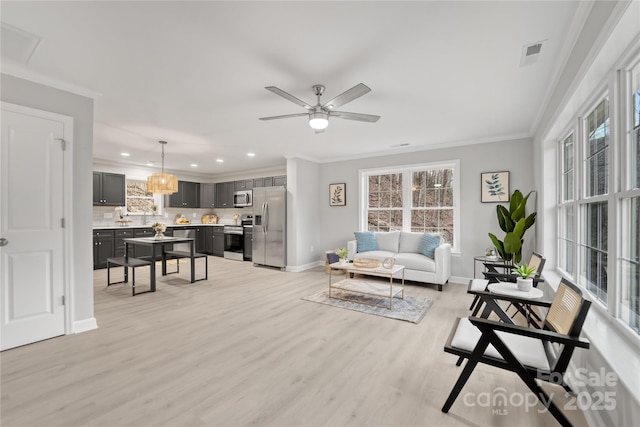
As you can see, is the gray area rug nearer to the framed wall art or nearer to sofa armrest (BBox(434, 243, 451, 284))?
sofa armrest (BBox(434, 243, 451, 284))

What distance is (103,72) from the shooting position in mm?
2549

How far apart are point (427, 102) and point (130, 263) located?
4756mm

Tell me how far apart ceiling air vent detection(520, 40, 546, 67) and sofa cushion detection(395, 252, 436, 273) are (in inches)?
120

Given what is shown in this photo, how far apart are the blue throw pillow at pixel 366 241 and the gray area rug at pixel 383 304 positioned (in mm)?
1411

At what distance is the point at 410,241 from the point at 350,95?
355cm

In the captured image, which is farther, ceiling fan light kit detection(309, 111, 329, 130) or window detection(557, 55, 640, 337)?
ceiling fan light kit detection(309, 111, 329, 130)

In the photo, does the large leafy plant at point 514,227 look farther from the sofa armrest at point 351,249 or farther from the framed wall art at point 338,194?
the framed wall art at point 338,194

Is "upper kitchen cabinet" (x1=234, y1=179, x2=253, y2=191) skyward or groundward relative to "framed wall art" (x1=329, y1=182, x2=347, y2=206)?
skyward

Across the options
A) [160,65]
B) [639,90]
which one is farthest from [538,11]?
[160,65]

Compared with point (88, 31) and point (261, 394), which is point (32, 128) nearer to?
point (88, 31)

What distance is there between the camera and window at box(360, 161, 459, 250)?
5.20 meters

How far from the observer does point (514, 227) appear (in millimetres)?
4055

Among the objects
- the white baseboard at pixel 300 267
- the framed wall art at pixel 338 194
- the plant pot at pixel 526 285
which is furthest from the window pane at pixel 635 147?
the white baseboard at pixel 300 267

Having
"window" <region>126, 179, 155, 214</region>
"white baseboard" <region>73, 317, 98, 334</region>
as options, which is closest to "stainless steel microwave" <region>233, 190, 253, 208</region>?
"window" <region>126, 179, 155, 214</region>
